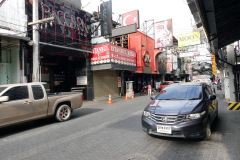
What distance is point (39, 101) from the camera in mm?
6316

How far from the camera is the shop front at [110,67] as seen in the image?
15.0 m

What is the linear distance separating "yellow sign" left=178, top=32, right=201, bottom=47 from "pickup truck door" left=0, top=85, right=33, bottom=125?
18614 mm

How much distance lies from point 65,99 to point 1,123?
8.66 ft

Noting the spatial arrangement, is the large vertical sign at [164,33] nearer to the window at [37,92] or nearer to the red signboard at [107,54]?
the red signboard at [107,54]

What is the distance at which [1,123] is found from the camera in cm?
520

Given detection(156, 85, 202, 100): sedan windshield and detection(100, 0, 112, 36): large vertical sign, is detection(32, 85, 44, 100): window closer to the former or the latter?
detection(156, 85, 202, 100): sedan windshield

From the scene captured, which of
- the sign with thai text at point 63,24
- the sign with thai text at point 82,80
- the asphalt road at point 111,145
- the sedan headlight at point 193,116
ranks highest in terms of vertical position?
the sign with thai text at point 63,24

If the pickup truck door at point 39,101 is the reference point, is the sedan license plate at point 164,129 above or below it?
below

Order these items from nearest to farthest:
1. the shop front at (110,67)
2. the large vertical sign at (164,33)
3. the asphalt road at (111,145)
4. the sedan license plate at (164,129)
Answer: the asphalt road at (111,145) → the sedan license plate at (164,129) → the shop front at (110,67) → the large vertical sign at (164,33)

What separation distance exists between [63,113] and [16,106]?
2.21 m

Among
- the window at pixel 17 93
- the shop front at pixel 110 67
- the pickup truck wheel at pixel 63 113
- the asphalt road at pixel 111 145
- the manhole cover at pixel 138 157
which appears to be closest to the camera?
the manhole cover at pixel 138 157

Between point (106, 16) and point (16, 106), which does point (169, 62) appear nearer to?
point (106, 16)

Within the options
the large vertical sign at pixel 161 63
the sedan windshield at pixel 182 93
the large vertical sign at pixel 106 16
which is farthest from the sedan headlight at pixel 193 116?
the large vertical sign at pixel 161 63

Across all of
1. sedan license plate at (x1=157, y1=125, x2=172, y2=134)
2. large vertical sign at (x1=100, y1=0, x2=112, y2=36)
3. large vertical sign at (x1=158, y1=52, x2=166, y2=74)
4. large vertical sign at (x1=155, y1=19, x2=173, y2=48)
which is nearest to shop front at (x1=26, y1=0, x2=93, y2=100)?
large vertical sign at (x1=100, y1=0, x2=112, y2=36)
